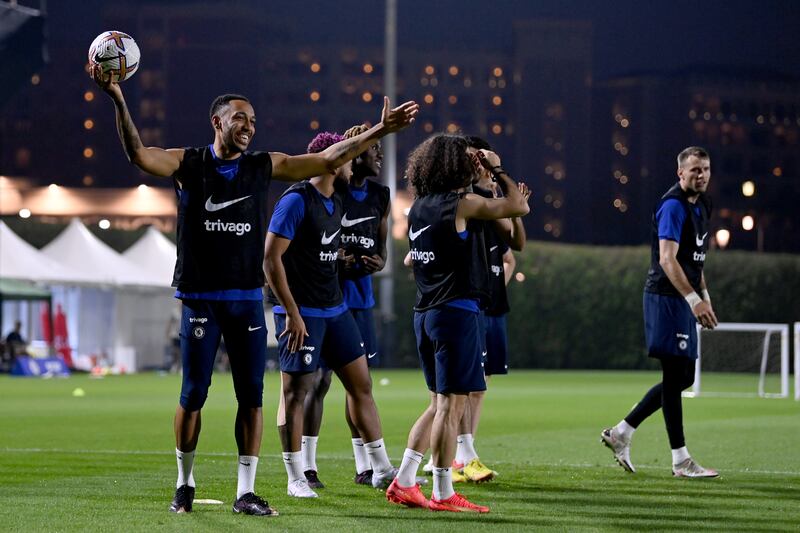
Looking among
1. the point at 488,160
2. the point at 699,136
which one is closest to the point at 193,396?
the point at 488,160

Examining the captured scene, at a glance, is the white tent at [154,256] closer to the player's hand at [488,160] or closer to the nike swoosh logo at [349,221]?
the nike swoosh logo at [349,221]

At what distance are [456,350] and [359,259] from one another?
180 cm

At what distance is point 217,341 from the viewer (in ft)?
25.4

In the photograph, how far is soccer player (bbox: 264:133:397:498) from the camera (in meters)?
8.57

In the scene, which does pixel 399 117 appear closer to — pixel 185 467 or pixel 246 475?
pixel 246 475

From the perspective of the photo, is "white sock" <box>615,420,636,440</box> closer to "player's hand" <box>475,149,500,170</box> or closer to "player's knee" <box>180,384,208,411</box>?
"player's hand" <box>475,149,500,170</box>

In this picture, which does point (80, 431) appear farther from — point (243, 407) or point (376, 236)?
point (243, 407)

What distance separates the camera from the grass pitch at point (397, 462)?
295 inches

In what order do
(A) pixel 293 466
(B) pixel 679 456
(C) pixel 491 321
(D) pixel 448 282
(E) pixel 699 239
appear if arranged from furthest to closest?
(C) pixel 491 321 < (E) pixel 699 239 < (B) pixel 679 456 < (A) pixel 293 466 < (D) pixel 448 282

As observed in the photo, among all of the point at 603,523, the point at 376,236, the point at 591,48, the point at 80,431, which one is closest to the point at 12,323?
the point at 80,431

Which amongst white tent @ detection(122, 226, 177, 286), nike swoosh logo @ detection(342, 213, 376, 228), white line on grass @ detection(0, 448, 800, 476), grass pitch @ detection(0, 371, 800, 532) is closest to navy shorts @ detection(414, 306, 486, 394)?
grass pitch @ detection(0, 371, 800, 532)

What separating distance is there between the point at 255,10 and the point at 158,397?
118658 millimetres

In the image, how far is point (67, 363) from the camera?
3488 cm

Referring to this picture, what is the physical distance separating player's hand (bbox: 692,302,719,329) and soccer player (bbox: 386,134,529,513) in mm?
2362
